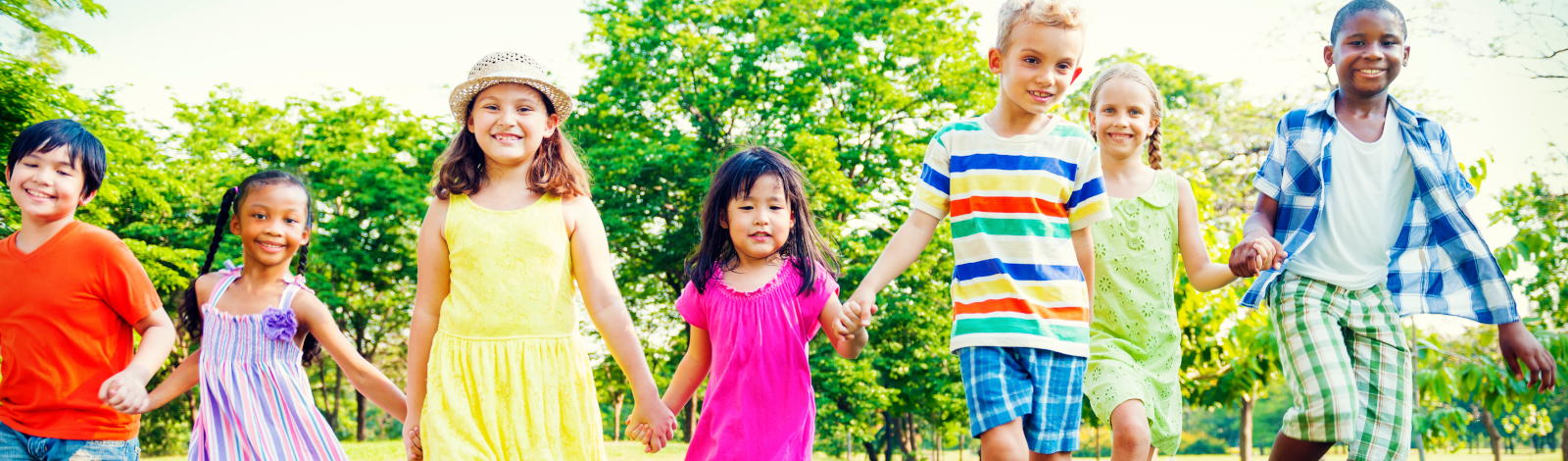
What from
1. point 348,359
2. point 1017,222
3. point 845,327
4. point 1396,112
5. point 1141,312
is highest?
point 1396,112

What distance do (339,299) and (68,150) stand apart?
2126cm

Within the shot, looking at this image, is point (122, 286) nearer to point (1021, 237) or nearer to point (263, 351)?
point (263, 351)

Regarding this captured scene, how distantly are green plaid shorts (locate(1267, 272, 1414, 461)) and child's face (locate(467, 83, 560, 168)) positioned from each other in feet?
9.59

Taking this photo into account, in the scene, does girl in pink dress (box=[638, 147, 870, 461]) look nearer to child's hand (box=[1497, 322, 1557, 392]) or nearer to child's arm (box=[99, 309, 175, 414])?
child's arm (box=[99, 309, 175, 414])

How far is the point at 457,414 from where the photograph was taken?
2900 millimetres

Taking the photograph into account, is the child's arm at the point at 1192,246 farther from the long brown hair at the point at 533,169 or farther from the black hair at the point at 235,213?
the black hair at the point at 235,213

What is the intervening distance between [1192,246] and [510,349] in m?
2.91

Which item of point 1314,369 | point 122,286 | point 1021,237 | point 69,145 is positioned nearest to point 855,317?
point 1021,237

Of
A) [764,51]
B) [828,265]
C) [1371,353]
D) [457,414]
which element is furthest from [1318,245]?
[764,51]

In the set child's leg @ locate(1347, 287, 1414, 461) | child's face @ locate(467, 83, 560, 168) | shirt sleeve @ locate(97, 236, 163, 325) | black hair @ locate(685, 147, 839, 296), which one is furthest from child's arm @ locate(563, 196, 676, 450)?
child's leg @ locate(1347, 287, 1414, 461)

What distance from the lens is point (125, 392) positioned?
3207mm

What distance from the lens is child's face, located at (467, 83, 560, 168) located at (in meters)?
3.14

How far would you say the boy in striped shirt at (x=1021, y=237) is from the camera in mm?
2920

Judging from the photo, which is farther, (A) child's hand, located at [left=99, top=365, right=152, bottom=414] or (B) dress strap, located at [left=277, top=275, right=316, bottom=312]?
(B) dress strap, located at [left=277, top=275, right=316, bottom=312]
